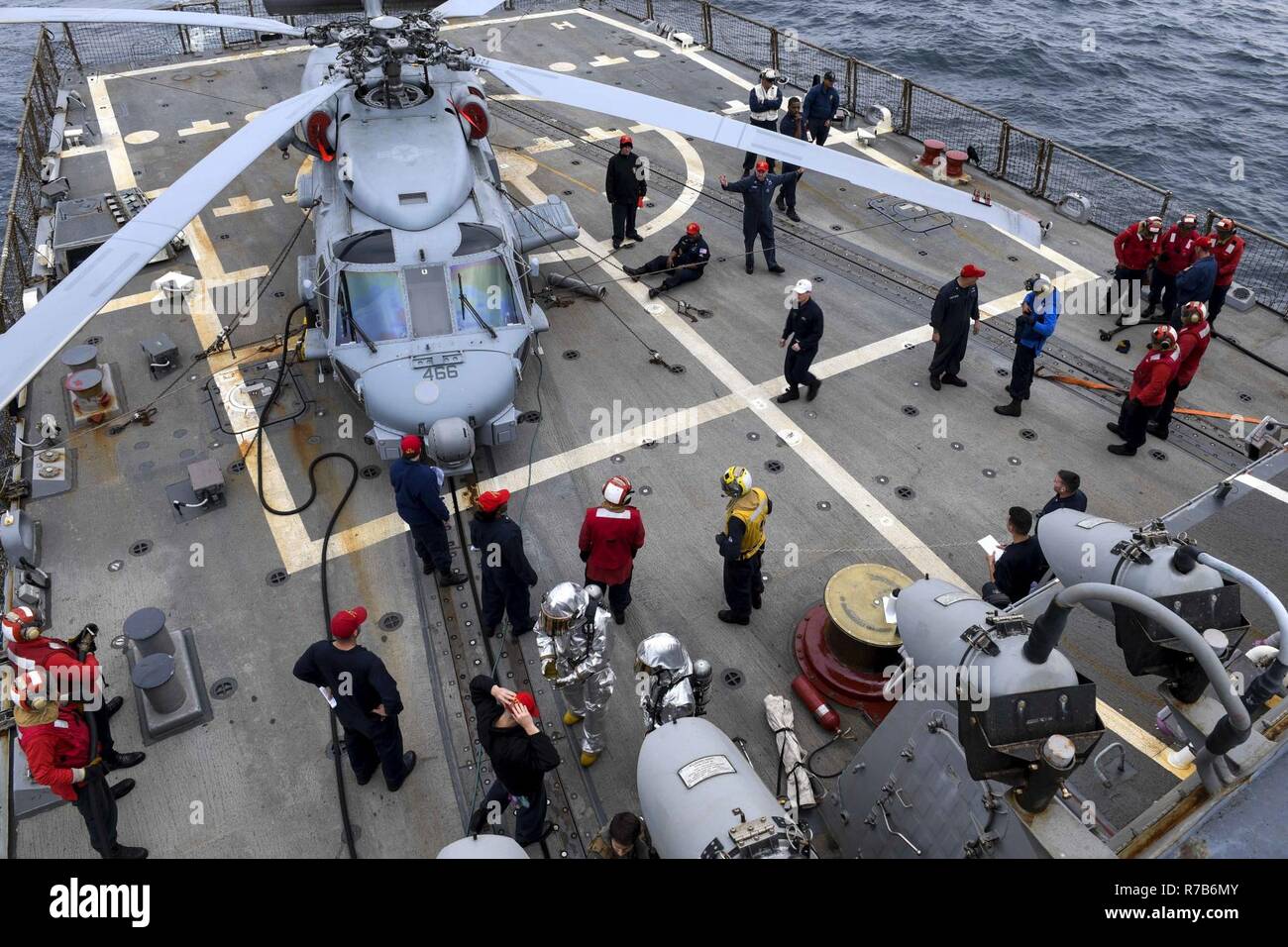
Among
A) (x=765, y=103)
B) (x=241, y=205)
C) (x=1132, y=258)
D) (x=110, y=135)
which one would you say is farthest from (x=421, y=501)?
(x=110, y=135)

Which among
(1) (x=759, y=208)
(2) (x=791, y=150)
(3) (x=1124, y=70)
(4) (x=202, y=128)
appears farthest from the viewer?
(3) (x=1124, y=70)

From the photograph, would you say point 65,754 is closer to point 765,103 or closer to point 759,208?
point 759,208

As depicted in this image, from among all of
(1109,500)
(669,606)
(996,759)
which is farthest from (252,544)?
(1109,500)

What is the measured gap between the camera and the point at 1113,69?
33.9 m

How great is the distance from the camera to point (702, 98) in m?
21.2

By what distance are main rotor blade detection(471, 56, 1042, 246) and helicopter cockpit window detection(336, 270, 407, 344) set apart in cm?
309

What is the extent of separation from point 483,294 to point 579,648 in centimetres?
544

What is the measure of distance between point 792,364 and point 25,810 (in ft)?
32.2

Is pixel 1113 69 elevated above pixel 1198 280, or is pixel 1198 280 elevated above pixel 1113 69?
pixel 1198 280

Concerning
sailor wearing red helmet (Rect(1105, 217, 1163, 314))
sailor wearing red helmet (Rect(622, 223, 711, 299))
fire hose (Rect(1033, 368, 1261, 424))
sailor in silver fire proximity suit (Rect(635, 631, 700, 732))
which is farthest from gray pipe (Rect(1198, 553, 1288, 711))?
sailor wearing red helmet (Rect(622, 223, 711, 299))

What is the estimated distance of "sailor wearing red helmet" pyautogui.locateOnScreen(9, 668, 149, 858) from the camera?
6504mm

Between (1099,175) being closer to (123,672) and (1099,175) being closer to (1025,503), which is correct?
(1025,503)

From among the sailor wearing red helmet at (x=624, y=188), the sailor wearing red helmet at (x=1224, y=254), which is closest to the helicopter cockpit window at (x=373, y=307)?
the sailor wearing red helmet at (x=624, y=188)
